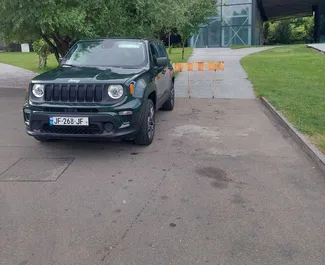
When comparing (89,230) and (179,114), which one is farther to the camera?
(179,114)

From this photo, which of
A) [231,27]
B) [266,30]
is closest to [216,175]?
[231,27]

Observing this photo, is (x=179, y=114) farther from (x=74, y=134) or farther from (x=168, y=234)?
(x=168, y=234)

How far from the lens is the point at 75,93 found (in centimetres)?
499

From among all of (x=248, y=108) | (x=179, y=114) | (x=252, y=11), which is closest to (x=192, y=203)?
(x=179, y=114)

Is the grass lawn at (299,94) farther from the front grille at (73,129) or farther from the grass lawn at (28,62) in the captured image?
the grass lawn at (28,62)

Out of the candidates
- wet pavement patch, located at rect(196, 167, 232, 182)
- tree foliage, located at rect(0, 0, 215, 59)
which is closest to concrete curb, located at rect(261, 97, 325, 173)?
wet pavement patch, located at rect(196, 167, 232, 182)

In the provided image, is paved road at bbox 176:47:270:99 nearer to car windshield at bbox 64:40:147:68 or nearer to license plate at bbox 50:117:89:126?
car windshield at bbox 64:40:147:68

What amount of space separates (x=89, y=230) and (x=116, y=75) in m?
2.67

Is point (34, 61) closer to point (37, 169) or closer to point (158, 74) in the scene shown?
point (158, 74)

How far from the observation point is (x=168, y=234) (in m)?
3.20

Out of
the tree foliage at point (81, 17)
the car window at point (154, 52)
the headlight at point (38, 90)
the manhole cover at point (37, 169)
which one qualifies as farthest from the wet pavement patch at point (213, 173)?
the tree foliage at point (81, 17)

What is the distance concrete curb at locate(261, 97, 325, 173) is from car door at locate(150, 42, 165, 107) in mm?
2453

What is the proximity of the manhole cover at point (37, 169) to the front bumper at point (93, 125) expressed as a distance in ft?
1.20

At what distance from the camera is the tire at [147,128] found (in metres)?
5.49
